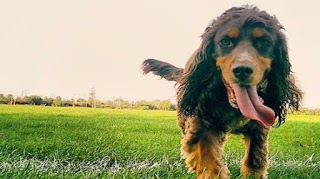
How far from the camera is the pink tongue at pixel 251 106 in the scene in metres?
1.73

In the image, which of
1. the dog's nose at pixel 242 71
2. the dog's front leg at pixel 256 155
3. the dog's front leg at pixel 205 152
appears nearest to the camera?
the dog's nose at pixel 242 71

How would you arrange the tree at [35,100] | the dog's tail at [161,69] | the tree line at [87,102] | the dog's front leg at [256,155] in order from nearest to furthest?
the dog's front leg at [256,155]
the dog's tail at [161,69]
the tree line at [87,102]
the tree at [35,100]

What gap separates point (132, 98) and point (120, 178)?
176cm

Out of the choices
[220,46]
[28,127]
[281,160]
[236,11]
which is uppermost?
[236,11]

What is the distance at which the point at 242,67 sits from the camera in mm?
1647

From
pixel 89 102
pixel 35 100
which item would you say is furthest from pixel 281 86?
pixel 35 100

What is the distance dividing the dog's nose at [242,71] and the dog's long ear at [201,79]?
23 cm

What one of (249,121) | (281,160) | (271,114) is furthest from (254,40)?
(281,160)

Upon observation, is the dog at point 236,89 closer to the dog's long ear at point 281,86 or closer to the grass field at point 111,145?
the dog's long ear at point 281,86

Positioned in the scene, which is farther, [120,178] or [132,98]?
[132,98]

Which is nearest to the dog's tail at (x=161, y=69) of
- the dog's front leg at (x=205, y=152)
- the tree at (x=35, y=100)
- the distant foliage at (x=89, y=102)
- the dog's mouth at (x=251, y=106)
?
the distant foliage at (x=89, y=102)

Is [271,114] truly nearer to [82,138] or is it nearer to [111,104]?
[82,138]

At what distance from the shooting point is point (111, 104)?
137 inches

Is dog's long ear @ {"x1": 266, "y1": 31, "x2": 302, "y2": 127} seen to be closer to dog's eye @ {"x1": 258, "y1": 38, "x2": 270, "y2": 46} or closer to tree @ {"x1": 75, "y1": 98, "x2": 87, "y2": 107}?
dog's eye @ {"x1": 258, "y1": 38, "x2": 270, "y2": 46}
